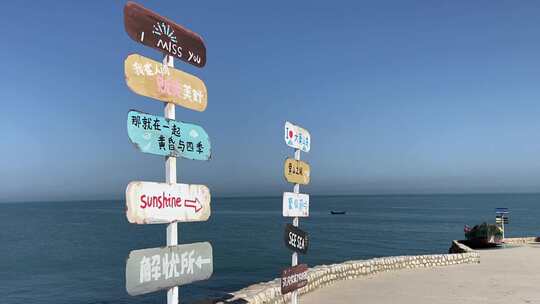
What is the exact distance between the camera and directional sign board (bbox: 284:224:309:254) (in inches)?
298

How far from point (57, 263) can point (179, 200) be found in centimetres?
3937

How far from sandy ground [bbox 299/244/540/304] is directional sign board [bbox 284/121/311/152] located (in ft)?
15.2

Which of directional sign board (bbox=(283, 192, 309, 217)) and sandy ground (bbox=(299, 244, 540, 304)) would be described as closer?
directional sign board (bbox=(283, 192, 309, 217))

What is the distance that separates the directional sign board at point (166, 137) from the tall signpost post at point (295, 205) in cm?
279

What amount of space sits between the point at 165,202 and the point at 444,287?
11.7 meters

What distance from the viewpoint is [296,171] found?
812 cm

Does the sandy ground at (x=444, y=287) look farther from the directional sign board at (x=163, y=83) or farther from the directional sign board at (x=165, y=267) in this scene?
the directional sign board at (x=163, y=83)

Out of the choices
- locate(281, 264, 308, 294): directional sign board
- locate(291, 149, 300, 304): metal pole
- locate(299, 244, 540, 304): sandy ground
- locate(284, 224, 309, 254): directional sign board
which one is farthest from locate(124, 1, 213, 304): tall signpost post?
locate(299, 244, 540, 304): sandy ground

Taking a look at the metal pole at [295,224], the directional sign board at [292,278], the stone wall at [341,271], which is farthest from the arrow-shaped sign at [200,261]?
the stone wall at [341,271]

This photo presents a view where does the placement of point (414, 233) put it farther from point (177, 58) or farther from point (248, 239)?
point (177, 58)

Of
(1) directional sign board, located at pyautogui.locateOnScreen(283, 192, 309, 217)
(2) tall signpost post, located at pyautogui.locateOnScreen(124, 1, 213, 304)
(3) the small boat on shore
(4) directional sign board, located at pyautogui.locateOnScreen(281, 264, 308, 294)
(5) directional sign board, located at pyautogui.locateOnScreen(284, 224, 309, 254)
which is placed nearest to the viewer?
(2) tall signpost post, located at pyautogui.locateOnScreen(124, 1, 213, 304)

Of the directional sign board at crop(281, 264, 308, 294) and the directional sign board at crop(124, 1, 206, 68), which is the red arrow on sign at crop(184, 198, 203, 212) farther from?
the directional sign board at crop(281, 264, 308, 294)

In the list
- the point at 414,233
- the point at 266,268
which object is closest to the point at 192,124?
the point at 266,268

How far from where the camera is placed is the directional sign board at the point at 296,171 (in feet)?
25.5
